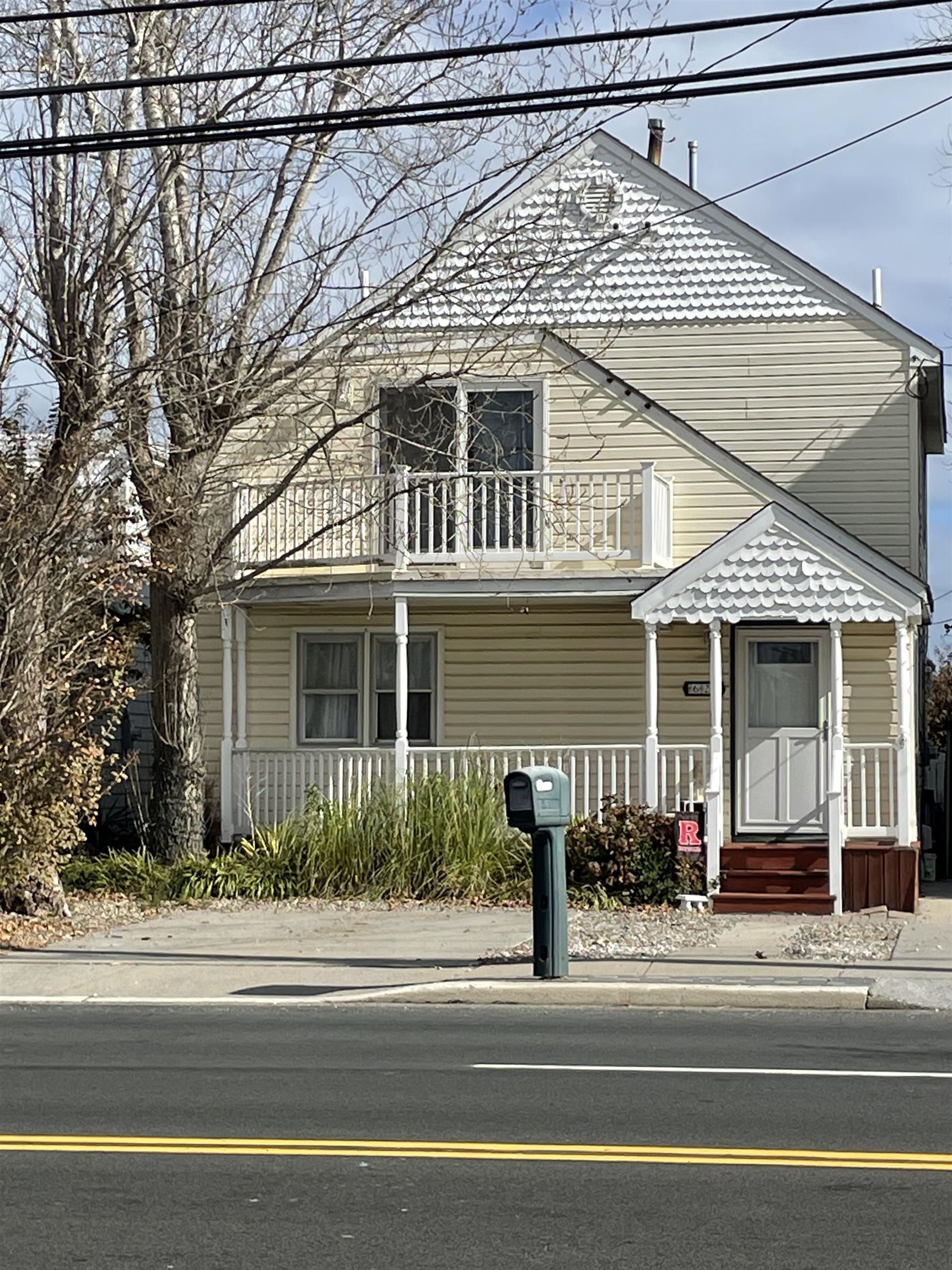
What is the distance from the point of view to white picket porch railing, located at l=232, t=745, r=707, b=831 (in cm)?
1836

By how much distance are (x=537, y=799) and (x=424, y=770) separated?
6.43 m

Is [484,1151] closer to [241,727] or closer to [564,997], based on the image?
[564,997]

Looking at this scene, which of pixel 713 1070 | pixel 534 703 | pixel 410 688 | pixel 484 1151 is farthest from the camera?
pixel 410 688

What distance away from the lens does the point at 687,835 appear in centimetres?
1664

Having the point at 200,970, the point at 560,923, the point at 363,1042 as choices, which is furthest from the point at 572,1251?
the point at 200,970

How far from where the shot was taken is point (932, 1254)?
5.70 m

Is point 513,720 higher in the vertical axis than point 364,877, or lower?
higher

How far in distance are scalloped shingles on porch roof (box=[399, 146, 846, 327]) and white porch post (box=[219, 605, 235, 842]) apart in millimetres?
4235

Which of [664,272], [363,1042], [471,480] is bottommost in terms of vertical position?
[363,1042]

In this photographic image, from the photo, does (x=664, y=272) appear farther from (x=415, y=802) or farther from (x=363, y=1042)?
Result: (x=363, y=1042)

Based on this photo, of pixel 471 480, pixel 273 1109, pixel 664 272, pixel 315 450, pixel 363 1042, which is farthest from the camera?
pixel 664 272

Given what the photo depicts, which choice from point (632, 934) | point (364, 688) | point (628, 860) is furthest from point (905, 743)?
point (364, 688)

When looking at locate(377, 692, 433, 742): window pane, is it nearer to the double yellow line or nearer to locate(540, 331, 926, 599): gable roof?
locate(540, 331, 926, 599): gable roof

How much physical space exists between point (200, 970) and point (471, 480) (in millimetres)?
7327
